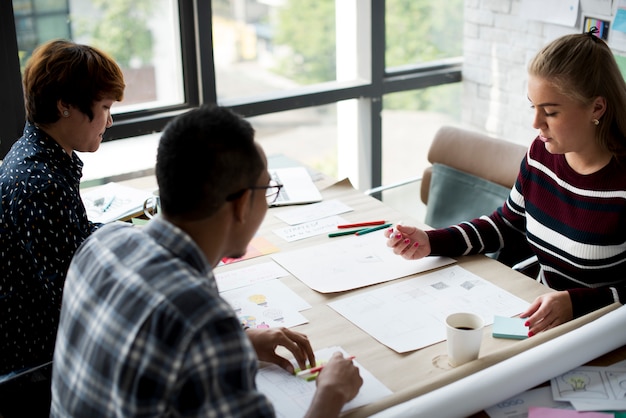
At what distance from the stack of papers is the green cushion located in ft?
3.22

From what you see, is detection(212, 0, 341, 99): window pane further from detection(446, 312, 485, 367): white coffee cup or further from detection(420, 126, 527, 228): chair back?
detection(446, 312, 485, 367): white coffee cup

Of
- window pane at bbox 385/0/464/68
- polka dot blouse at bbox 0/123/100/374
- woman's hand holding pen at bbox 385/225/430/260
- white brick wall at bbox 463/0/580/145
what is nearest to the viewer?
polka dot blouse at bbox 0/123/100/374

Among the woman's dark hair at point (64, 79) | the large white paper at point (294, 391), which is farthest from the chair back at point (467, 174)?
the woman's dark hair at point (64, 79)

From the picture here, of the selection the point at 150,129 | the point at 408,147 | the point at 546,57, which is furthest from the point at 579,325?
the point at 408,147

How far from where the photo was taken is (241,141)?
1158 mm

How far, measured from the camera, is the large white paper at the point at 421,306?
1.59m

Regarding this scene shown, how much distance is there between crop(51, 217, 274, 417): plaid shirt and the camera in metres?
0.99

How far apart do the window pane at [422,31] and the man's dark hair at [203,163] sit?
8.19 ft

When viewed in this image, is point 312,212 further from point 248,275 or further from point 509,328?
point 509,328

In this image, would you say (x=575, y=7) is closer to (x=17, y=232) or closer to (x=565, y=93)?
(x=565, y=93)

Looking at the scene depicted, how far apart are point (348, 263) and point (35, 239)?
2.54 feet

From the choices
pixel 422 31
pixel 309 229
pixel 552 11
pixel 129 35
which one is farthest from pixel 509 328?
pixel 422 31

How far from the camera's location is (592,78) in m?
1.76

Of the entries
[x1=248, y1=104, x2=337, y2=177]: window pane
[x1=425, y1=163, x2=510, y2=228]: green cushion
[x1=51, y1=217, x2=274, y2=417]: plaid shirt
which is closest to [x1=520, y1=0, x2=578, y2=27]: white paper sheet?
[x1=425, y1=163, x2=510, y2=228]: green cushion
